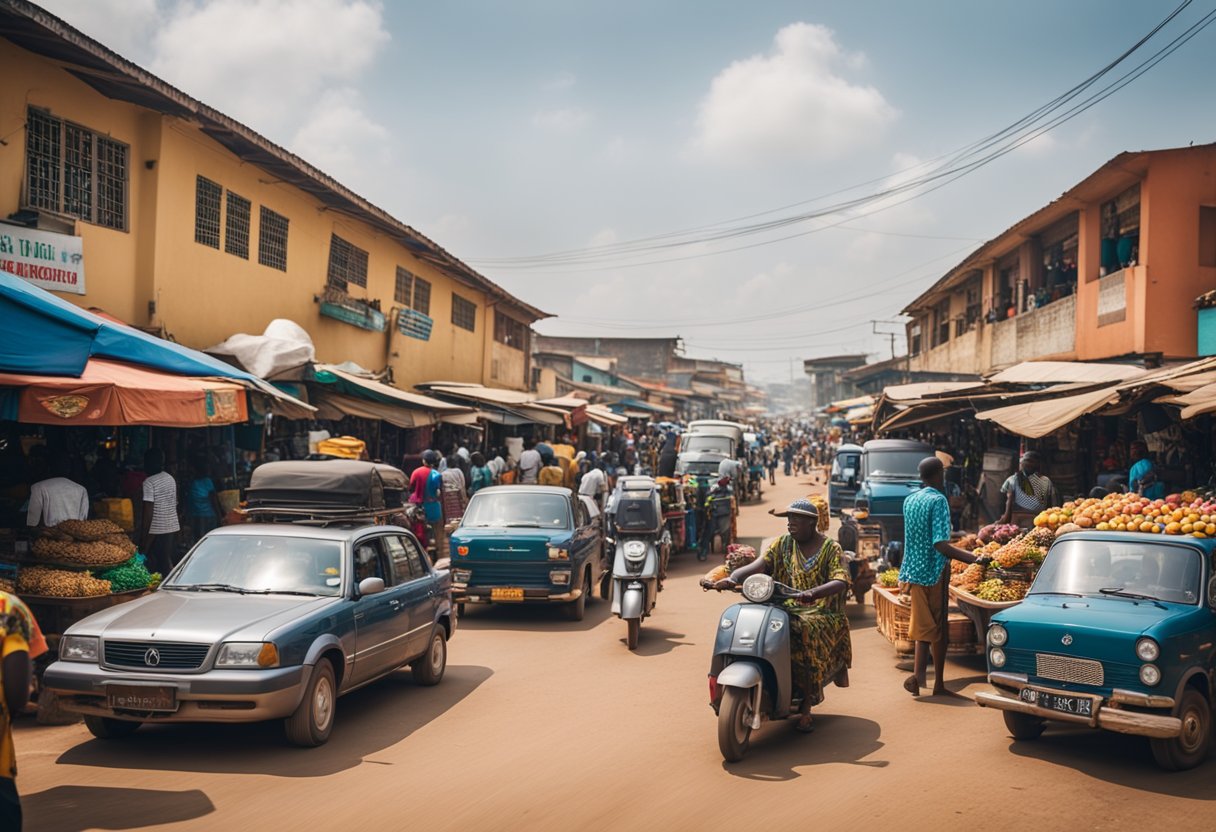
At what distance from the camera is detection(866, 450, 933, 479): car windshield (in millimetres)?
19578

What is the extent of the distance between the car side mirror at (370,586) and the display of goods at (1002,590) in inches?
218

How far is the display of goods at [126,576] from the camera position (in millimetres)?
8766

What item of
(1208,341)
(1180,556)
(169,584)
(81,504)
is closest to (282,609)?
(169,584)

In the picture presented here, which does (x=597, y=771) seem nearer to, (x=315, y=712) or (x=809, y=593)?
(x=809, y=593)

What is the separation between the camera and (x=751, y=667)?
668 centimetres

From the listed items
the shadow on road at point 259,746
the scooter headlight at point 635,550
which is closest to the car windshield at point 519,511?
the scooter headlight at point 635,550

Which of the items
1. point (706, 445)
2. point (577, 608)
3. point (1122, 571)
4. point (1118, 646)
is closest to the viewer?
point (1118, 646)

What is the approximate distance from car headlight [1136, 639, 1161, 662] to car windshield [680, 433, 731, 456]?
22264 mm

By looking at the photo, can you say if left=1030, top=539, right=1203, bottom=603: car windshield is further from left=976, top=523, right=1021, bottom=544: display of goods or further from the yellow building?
the yellow building

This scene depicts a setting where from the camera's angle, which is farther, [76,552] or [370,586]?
[76,552]

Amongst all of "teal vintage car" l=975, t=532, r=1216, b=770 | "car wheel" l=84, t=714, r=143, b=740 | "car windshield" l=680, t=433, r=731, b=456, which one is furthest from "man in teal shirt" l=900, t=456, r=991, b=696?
"car windshield" l=680, t=433, r=731, b=456

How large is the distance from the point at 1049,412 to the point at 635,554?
606 cm

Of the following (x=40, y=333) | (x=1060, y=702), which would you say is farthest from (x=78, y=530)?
(x=1060, y=702)

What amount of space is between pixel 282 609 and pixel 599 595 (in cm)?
882
